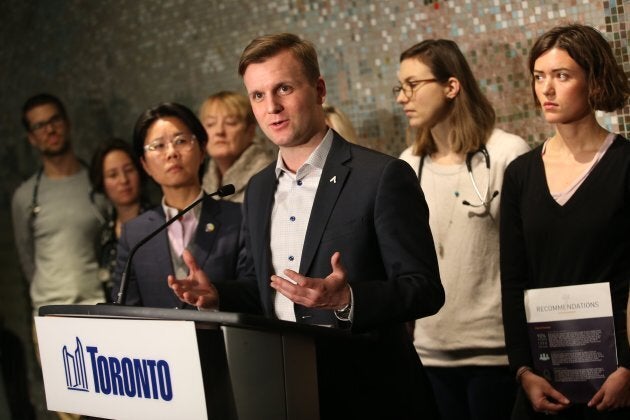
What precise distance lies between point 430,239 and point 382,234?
135 mm

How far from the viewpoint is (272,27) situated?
492 cm

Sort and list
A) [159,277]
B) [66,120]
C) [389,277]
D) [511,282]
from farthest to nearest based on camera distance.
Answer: [66,120], [159,277], [511,282], [389,277]

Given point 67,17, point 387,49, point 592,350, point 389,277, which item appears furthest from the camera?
point 67,17

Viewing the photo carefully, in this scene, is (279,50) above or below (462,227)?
above

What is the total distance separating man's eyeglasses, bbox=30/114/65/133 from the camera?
537 centimetres

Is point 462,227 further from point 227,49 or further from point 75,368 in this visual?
point 227,49

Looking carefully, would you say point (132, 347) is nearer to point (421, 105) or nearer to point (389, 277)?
point (389, 277)

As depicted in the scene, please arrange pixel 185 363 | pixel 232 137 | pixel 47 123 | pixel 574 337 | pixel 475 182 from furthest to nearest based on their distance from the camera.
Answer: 1. pixel 47 123
2. pixel 232 137
3. pixel 475 182
4. pixel 574 337
5. pixel 185 363

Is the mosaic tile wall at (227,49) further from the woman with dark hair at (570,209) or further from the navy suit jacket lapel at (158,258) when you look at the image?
the navy suit jacket lapel at (158,258)

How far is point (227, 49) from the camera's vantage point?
5.17 m

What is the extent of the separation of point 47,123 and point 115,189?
2.83 feet

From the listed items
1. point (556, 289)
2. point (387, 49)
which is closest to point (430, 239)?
point (556, 289)

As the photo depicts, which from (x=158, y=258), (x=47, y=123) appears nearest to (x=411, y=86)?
(x=158, y=258)

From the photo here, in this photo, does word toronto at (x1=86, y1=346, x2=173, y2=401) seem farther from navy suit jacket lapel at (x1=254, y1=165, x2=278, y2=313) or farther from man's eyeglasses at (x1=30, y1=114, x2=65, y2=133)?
man's eyeglasses at (x1=30, y1=114, x2=65, y2=133)
